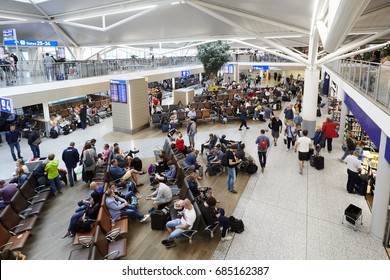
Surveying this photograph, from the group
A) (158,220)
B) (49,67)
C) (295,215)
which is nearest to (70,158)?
(158,220)

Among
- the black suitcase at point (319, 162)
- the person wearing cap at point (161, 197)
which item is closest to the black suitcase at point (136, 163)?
the person wearing cap at point (161, 197)

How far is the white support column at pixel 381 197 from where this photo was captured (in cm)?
623

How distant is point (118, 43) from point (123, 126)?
12741 mm

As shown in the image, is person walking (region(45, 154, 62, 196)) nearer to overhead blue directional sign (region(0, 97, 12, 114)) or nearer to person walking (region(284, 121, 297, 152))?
overhead blue directional sign (region(0, 97, 12, 114))

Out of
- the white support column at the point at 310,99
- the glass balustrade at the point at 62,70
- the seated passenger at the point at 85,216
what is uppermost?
the glass balustrade at the point at 62,70

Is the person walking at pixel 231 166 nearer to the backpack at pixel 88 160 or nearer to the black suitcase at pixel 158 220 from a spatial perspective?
the black suitcase at pixel 158 220

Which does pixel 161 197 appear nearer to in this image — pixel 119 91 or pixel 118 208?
pixel 118 208

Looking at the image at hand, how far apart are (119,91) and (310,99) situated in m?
10.4

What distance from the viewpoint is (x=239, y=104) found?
66.1 ft

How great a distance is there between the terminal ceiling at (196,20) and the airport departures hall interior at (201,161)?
11cm

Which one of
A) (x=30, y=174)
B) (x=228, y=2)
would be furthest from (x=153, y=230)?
(x=228, y=2)

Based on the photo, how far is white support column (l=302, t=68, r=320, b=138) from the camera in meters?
14.3

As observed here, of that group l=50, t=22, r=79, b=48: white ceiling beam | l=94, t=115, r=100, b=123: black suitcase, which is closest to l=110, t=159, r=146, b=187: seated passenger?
l=94, t=115, r=100, b=123: black suitcase

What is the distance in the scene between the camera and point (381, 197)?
21.0 feet
